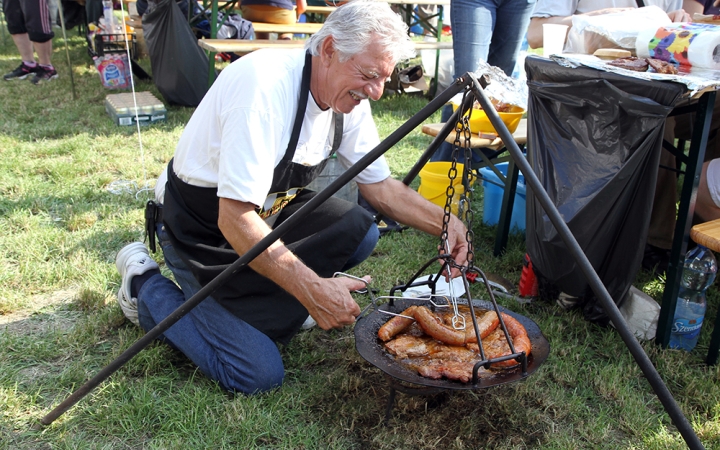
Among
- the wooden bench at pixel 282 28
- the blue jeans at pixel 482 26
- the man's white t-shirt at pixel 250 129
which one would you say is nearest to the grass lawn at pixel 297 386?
the man's white t-shirt at pixel 250 129

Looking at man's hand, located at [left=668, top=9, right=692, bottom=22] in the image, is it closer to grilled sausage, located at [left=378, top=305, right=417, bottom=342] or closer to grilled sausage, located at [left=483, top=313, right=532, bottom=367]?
grilled sausage, located at [left=483, top=313, right=532, bottom=367]

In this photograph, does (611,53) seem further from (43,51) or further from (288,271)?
(43,51)

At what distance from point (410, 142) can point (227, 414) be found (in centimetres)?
416

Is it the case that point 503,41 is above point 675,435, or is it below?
above

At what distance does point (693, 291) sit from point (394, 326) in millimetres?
1616

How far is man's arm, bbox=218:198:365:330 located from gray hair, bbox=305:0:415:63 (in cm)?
68

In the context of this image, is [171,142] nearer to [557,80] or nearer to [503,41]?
[503,41]

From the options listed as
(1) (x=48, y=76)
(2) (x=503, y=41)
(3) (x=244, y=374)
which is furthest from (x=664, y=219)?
(1) (x=48, y=76)

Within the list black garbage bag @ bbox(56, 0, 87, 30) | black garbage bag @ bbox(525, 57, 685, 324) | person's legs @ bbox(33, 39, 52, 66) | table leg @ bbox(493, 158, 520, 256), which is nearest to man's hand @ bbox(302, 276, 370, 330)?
black garbage bag @ bbox(525, 57, 685, 324)

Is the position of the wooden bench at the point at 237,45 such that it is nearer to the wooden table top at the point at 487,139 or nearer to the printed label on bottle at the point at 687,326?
the wooden table top at the point at 487,139

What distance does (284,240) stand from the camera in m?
2.70

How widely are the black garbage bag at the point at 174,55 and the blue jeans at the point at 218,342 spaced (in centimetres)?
436

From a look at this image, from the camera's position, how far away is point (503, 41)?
4.43 metres

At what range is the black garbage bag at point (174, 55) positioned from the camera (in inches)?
248
